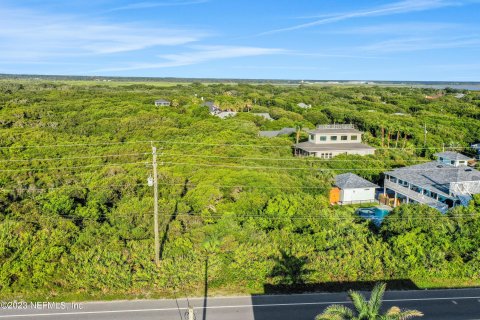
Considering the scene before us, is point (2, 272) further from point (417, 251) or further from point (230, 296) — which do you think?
point (417, 251)

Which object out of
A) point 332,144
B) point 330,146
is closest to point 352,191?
point 330,146

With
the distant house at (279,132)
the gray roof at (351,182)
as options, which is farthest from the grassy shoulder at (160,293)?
the distant house at (279,132)

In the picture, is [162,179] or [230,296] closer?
[230,296]

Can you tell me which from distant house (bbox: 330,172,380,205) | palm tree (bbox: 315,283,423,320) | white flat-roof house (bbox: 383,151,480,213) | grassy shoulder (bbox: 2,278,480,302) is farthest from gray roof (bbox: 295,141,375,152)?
palm tree (bbox: 315,283,423,320)

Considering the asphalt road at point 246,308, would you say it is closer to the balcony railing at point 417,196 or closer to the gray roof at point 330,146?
the balcony railing at point 417,196

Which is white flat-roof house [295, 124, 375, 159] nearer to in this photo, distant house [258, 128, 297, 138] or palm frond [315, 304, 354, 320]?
distant house [258, 128, 297, 138]

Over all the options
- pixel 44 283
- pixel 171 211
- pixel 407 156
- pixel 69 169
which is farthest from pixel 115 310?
pixel 407 156

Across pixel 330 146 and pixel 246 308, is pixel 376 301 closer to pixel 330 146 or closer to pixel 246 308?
pixel 246 308
